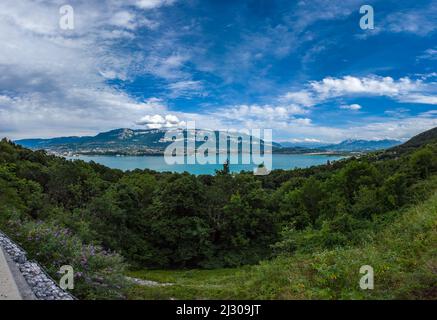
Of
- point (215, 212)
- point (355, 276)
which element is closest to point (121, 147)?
point (215, 212)

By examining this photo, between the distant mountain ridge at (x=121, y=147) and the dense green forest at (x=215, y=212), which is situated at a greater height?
the distant mountain ridge at (x=121, y=147)

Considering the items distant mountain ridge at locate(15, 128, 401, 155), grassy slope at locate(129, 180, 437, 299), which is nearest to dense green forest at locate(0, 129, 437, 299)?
grassy slope at locate(129, 180, 437, 299)

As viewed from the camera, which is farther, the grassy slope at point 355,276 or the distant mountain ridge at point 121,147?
the distant mountain ridge at point 121,147

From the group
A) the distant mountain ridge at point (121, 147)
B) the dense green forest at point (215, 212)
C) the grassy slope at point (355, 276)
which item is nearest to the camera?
the grassy slope at point (355, 276)

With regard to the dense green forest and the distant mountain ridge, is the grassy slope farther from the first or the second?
the distant mountain ridge

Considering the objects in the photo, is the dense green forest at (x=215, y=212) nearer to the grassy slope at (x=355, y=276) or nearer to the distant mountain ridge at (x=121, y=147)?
the grassy slope at (x=355, y=276)

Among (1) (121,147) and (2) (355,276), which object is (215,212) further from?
(1) (121,147)

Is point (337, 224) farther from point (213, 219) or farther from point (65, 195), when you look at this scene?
point (65, 195)

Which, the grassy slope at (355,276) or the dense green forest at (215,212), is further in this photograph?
the dense green forest at (215,212)

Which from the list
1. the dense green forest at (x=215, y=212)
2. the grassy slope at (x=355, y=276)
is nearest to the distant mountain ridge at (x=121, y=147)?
the dense green forest at (x=215, y=212)

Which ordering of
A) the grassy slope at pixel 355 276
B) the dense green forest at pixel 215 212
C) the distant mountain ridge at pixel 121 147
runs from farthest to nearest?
the distant mountain ridge at pixel 121 147
the dense green forest at pixel 215 212
the grassy slope at pixel 355 276
